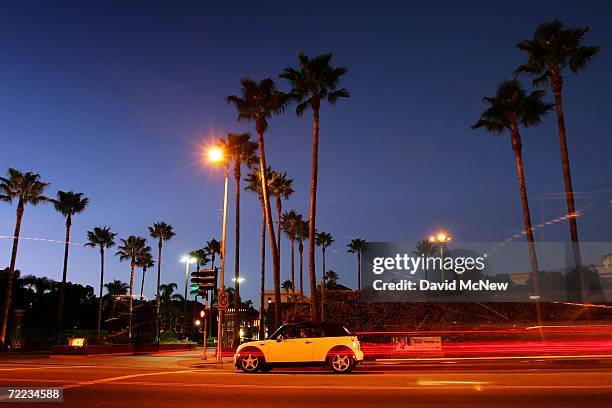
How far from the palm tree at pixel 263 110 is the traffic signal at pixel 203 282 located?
424 inches

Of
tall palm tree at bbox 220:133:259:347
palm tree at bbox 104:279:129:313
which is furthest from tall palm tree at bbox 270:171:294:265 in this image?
palm tree at bbox 104:279:129:313

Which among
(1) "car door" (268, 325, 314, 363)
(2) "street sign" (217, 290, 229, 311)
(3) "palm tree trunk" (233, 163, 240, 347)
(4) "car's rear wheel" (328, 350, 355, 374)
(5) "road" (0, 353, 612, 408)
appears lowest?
(5) "road" (0, 353, 612, 408)

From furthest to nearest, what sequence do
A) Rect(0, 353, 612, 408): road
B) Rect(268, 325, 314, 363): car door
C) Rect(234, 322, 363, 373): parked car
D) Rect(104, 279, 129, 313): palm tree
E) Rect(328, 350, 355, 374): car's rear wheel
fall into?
Rect(104, 279, 129, 313): palm tree, Rect(268, 325, 314, 363): car door, Rect(234, 322, 363, 373): parked car, Rect(328, 350, 355, 374): car's rear wheel, Rect(0, 353, 612, 408): road

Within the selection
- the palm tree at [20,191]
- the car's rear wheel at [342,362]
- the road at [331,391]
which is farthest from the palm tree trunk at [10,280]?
the car's rear wheel at [342,362]

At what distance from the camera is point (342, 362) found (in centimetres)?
1625

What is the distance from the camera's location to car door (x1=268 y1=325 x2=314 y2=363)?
54.8 ft

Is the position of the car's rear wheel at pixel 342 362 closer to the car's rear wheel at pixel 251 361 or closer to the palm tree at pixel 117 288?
the car's rear wheel at pixel 251 361

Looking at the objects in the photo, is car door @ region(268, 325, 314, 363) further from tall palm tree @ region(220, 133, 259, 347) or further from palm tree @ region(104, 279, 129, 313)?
palm tree @ region(104, 279, 129, 313)

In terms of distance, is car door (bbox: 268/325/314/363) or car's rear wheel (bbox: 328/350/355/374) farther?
car door (bbox: 268/325/314/363)

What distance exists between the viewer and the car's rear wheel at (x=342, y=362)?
16.2m

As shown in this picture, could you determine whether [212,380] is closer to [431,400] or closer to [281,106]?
[431,400]

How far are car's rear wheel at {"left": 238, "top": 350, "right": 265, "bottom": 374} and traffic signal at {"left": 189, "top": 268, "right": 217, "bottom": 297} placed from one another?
22.0 feet

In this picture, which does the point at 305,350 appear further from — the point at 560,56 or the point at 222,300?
the point at 560,56

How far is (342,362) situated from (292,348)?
5.41 ft
